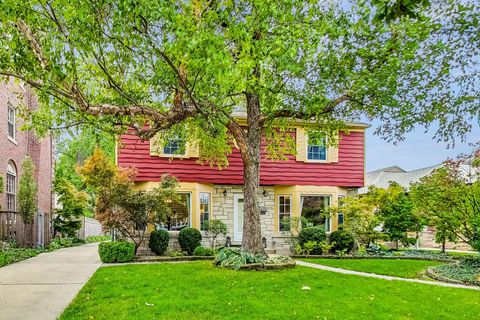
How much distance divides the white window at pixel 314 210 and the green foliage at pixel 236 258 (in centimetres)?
603

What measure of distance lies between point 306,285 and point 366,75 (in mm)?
4433

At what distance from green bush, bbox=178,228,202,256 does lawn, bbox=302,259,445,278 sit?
3645 mm

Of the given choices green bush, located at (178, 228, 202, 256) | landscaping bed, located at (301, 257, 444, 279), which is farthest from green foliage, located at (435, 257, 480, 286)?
green bush, located at (178, 228, 202, 256)

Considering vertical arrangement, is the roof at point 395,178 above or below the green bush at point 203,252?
above

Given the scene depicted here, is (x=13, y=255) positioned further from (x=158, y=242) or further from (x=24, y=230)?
(x=158, y=242)

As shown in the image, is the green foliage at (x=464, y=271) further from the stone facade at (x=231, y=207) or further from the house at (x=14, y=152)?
the house at (x=14, y=152)

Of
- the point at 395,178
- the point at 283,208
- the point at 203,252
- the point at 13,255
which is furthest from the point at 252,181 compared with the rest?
the point at 395,178

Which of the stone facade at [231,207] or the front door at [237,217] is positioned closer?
the stone facade at [231,207]

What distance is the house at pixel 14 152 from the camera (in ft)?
46.7

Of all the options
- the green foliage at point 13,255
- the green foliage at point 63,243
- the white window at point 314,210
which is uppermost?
the white window at point 314,210

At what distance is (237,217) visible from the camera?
604 inches

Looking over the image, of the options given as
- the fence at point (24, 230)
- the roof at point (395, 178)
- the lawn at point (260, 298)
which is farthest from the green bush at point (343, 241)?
the roof at point (395, 178)

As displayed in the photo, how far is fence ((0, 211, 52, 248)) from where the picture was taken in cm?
1367

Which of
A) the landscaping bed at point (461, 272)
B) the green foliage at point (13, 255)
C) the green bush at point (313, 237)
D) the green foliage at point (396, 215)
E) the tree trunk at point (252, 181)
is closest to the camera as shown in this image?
the landscaping bed at point (461, 272)
